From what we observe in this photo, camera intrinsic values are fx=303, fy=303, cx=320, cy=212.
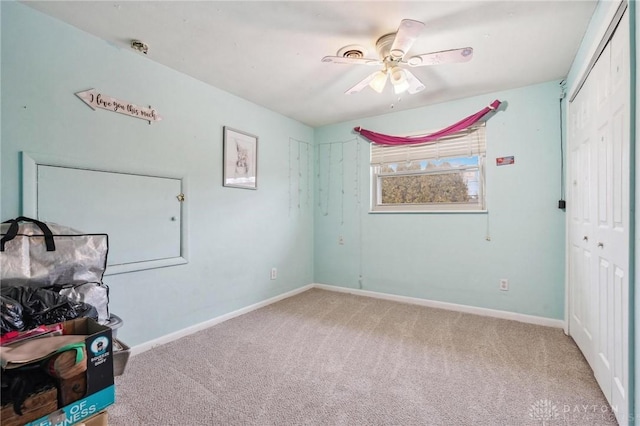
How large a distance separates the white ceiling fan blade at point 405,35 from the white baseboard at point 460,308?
2.61 meters

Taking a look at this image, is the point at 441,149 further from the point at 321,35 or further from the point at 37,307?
the point at 37,307

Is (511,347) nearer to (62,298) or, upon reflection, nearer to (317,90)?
(317,90)

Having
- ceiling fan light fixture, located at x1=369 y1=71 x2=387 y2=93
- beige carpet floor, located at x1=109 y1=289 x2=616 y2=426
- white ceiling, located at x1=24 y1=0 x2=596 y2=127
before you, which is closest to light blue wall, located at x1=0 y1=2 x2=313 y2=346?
white ceiling, located at x1=24 y1=0 x2=596 y2=127

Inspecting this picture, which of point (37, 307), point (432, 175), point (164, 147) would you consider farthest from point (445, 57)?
point (37, 307)

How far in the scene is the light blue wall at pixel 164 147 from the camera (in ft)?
5.96

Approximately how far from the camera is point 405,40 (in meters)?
1.82

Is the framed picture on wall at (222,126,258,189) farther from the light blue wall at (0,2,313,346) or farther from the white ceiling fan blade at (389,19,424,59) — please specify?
the white ceiling fan blade at (389,19,424,59)

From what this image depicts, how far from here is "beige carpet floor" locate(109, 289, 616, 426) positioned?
5.30 feet

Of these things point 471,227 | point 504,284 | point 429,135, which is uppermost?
point 429,135

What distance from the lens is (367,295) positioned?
385cm

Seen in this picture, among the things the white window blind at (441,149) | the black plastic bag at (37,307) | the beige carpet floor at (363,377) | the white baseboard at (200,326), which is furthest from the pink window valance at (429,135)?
the black plastic bag at (37,307)

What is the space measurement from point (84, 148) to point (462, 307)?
3.67m

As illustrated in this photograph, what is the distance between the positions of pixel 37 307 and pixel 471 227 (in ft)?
11.5

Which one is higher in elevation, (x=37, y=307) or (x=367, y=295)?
(x=37, y=307)
